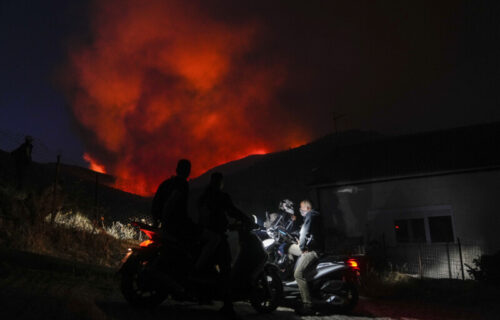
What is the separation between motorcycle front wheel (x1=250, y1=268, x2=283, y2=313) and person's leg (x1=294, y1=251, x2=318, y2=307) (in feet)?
2.92

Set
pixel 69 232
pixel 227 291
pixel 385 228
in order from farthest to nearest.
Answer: pixel 385 228 < pixel 69 232 < pixel 227 291

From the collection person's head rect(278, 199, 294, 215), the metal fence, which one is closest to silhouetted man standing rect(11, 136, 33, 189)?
person's head rect(278, 199, 294, 215)

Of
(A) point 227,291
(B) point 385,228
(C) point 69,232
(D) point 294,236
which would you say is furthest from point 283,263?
(B) point 385,228

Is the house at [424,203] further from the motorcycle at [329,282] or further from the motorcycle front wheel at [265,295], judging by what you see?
the motorcycle front wheel at [265,295]

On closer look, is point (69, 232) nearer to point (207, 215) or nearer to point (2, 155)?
point (207, 215)

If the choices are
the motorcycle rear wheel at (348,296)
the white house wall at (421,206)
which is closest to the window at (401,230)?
the white house wall at (421,206)

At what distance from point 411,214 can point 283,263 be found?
1158cm

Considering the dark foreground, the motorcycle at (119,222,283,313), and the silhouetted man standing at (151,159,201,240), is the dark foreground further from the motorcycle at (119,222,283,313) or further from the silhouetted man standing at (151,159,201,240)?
the silhouetted man standing at (151,159,201,240)

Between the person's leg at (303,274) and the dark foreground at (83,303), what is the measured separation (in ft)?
1.23

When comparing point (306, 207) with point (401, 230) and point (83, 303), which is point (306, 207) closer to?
point (83, 303)

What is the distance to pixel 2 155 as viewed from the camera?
32000mm

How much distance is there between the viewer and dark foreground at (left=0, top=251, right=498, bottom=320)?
4.34 meters

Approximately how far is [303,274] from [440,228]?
12.3 m

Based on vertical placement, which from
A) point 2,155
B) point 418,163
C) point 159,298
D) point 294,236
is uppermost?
point 2,155
